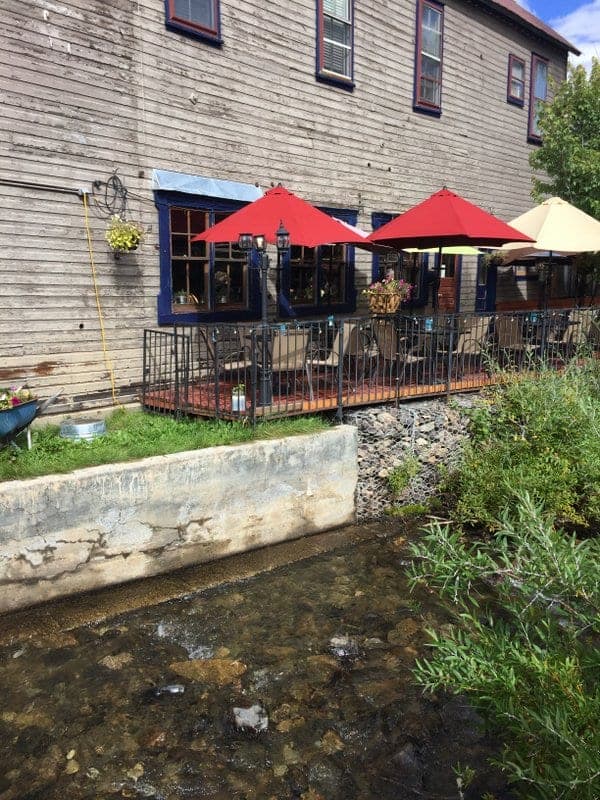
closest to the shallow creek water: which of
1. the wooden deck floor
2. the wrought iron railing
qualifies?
the wooden deck floor

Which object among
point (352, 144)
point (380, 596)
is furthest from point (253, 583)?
point (352, 144)

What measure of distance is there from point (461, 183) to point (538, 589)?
1257 cm

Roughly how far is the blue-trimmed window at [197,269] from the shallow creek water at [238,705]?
166 inches

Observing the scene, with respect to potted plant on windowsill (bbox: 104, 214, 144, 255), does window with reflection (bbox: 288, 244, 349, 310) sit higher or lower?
lower

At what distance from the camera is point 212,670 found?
4.97m

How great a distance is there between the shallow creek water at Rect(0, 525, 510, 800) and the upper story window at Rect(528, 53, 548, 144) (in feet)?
45.3

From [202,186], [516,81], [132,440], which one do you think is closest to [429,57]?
[516,81]

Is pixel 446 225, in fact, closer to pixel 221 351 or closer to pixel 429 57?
pixel 221 351

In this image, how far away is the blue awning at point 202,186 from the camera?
8359mm

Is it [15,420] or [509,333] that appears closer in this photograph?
[15,420]

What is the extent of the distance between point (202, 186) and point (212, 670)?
6.44m

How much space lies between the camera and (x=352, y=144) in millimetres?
11117

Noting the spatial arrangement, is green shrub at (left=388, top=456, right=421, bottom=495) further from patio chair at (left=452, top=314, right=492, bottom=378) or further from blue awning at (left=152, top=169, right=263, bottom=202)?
blue awning at (left=152, top=169, right=263, bottom=202)

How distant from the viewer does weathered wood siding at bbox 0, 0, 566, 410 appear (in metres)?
7.18
